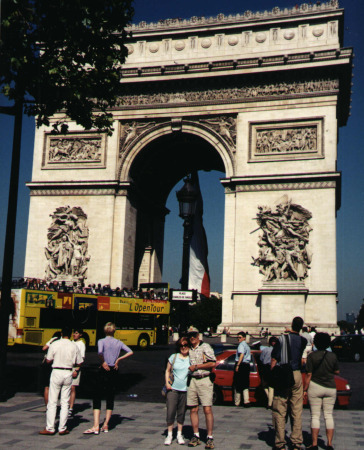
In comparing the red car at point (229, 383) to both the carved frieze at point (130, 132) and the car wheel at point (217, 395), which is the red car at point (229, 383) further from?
the carved frieze at point (130, 132)

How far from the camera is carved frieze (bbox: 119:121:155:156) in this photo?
37438mm

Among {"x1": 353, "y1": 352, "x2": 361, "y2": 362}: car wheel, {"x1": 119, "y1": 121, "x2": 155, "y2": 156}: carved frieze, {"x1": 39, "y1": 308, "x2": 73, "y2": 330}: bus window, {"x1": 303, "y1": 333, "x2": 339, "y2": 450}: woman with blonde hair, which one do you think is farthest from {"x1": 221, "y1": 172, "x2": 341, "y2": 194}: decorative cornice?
{"x1": 303, "y1": 333, "x2": 339, "y2": 450}: woman with blonde hair

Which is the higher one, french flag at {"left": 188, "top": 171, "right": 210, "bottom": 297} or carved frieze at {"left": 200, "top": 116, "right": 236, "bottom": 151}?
carved frieze at {"left": 200, "top": 116, "right": 236, "bottom": 151}

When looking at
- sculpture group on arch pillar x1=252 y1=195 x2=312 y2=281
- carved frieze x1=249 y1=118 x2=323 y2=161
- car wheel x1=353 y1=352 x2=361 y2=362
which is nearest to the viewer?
car wheel x1=353 y1=352 x2=361 y2=362

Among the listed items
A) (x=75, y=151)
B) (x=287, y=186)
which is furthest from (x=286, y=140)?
(x=75, y=151)

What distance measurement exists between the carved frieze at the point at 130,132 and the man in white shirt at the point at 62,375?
27425 mm

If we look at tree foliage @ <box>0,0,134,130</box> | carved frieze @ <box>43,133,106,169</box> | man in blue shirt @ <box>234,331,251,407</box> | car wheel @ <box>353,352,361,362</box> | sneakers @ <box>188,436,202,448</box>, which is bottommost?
car wheel @ <box>353,352,361,362</box>

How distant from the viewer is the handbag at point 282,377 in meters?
9.08

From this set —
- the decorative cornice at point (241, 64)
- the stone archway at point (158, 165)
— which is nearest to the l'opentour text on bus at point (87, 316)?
the stone archway at point (158, 165)

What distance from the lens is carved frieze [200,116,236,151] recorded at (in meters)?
36.0

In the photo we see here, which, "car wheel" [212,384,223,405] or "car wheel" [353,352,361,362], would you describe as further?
"car wheel" [353,352,361,362]

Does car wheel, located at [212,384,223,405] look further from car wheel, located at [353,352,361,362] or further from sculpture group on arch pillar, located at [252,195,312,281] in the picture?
sculpture group on arch pillar, located at [252,195,312,281]

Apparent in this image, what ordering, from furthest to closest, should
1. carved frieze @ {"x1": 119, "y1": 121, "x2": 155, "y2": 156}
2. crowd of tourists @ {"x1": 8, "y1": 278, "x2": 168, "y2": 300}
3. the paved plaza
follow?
carved frieze @ {"x1": 119, "y1": 121, "x2": 155, "y2": 156}
crowd of tourists @ {"x1": 8, "y1": 278, "x2": 168, "y2": 300}
the paved plaza

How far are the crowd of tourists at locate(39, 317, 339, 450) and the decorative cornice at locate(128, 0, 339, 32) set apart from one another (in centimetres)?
2947
